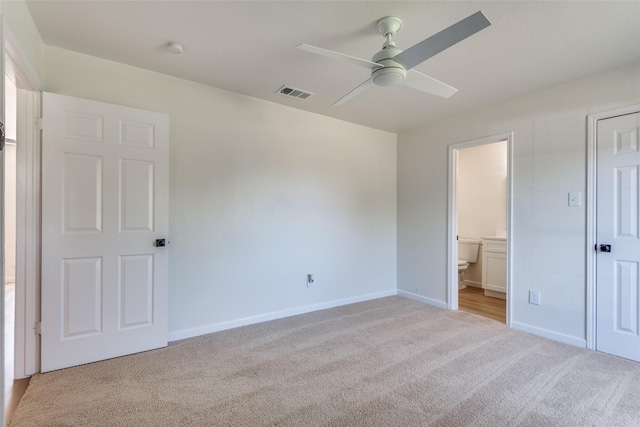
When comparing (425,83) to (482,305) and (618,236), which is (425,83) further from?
(482,305)

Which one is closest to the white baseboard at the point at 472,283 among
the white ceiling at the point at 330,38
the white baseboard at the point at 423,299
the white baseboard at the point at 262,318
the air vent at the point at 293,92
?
the white baseboard at the point at 423,299

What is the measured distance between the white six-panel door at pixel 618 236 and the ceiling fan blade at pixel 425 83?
1.59 metres

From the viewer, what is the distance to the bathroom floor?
144 inches

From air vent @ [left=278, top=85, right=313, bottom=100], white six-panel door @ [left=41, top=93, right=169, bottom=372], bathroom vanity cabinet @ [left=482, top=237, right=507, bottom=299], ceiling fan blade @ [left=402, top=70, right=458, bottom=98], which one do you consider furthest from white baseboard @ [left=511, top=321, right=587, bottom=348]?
white six-panel door @ [left=41, top=93, right=169, bottom=372]

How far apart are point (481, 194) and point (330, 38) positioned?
4.10 meters

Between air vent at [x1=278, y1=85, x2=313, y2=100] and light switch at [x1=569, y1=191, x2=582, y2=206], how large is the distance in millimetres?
2623

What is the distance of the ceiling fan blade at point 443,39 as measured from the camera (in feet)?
4.66

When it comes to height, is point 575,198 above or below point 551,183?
below

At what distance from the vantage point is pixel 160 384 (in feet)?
6.86

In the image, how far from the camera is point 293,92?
122 inches

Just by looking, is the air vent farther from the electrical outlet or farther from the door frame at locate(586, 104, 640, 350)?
the electrical outlet

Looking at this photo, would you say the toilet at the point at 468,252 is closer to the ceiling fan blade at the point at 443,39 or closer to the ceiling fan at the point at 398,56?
the ceiling fan at the point at 398,56

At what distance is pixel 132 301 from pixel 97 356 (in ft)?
1.47

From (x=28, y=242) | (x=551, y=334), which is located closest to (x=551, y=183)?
(x=551, y=334)
